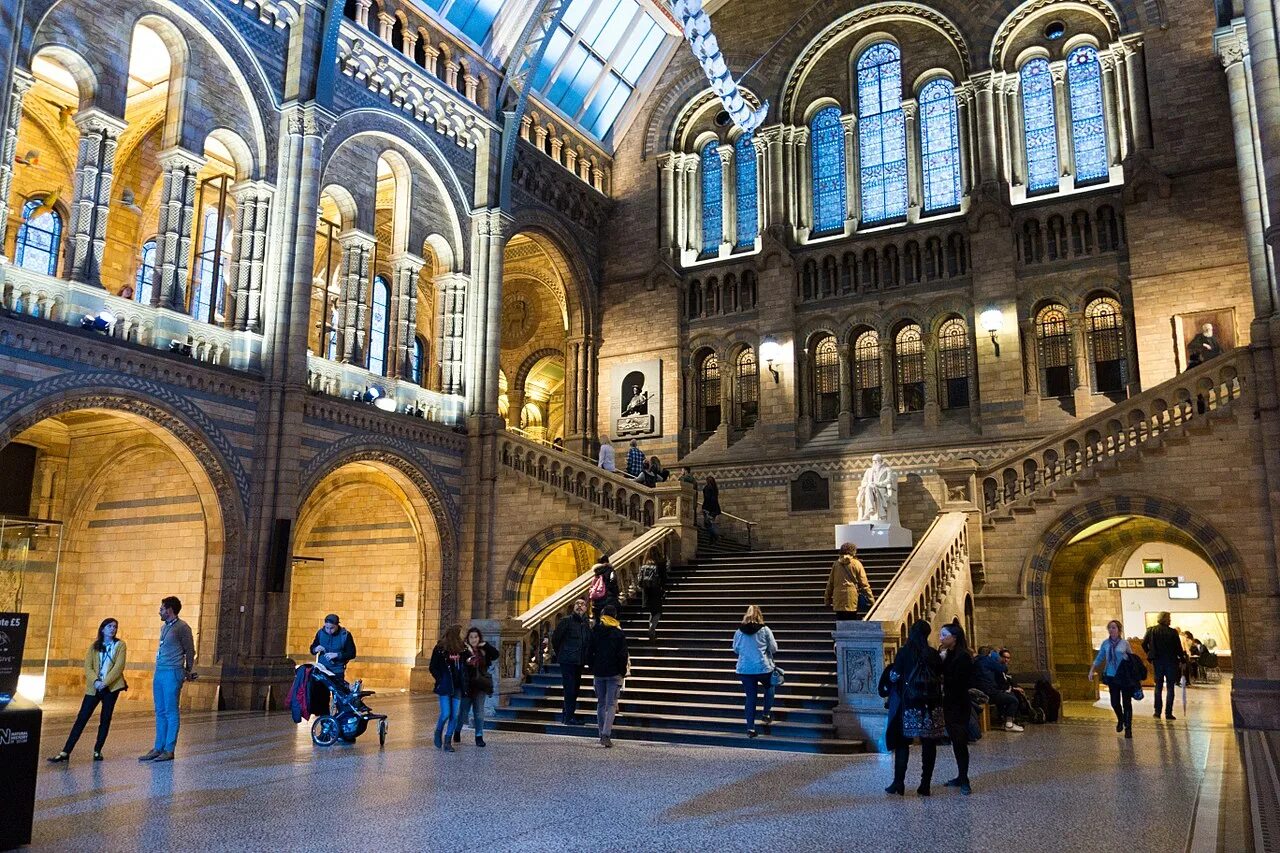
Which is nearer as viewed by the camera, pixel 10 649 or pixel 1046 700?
pixel 10 649

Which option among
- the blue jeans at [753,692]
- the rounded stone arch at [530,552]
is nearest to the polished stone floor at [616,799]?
the blue jeans at [753,692]

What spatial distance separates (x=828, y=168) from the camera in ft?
88.6

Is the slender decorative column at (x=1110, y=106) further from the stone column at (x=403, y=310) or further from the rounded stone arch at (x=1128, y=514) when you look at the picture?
the stone column at (x=403, y=310)

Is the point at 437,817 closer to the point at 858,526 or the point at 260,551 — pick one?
the point at 260,551

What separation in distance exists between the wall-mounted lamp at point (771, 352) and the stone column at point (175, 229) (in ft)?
45.6

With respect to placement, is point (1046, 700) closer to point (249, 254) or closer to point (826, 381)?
point (826, 381)

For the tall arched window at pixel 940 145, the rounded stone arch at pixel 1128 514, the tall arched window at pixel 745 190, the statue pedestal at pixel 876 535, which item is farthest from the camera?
the tall arched window at pixel 745 190

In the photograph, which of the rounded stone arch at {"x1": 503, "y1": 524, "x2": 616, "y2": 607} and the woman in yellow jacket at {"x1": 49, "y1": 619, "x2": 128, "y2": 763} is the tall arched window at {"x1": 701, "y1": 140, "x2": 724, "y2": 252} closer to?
the rounded stone arch at {"x1": 503, "y1": 524, "x2": 616, "y2": 607}

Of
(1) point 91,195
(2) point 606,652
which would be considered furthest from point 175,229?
(2) point 606,652

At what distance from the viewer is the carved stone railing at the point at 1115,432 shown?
1697 cm

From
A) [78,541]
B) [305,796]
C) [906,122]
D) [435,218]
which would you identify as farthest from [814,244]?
[305,796]

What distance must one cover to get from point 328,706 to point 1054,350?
1832cm

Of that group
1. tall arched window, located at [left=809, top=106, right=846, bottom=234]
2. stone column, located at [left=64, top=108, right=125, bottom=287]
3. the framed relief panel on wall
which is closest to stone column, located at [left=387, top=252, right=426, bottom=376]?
stone column, located at [left=64, top=108, right=125, bottom=287]

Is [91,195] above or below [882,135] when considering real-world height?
below
